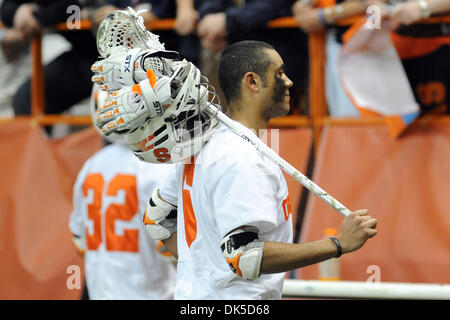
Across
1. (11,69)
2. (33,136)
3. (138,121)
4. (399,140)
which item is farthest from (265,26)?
(138,121)

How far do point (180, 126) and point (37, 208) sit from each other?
118 inches

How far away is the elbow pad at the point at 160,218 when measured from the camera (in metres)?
3.57

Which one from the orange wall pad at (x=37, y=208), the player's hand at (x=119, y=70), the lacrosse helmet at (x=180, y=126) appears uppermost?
the player's hand at (x=119, y=70)

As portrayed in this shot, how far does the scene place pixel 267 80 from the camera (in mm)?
3316

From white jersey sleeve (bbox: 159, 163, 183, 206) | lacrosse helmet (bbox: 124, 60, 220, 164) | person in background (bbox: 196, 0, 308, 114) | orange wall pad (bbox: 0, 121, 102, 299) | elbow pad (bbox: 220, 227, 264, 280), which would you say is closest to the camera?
elbow pad (bbox: 220, 227, 264, 280)

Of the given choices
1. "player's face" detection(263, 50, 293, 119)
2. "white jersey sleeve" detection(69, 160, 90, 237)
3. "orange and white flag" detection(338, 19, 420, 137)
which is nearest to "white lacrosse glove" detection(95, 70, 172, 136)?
"player's face" detection(263, 50, 293, 119)

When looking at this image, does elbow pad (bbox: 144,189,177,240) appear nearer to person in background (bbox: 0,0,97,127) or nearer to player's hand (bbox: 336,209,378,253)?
player's hand (bbox: 336,209,378,253)

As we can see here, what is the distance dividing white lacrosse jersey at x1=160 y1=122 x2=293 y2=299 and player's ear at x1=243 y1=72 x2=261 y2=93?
18 centimetres

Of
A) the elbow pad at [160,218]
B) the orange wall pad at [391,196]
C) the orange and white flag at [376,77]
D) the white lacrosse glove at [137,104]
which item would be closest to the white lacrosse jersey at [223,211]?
the elbow pad at [160,218]

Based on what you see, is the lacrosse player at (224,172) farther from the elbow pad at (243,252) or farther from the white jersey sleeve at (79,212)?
the white jersey sleeve at (79,212)

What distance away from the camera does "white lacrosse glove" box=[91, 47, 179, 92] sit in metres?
3.18

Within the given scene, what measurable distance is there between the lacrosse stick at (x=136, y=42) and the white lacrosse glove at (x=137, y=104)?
23cm

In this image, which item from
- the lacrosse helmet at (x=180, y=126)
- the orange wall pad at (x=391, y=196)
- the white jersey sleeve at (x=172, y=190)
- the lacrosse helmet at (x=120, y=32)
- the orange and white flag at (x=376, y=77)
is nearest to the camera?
the lacrosse helmet at (x=180, y=126)
